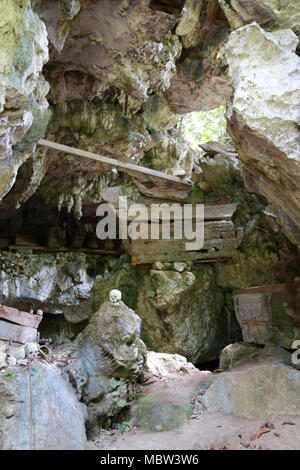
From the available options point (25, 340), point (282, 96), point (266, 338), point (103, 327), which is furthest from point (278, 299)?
point (25, 340)

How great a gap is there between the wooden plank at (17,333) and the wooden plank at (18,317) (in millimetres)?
80

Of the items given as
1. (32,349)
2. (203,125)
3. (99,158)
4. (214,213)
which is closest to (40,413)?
(32,349)

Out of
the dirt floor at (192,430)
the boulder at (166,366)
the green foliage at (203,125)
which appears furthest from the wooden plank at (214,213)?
the dirt floor at (192,430)

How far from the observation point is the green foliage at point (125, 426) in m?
6.27

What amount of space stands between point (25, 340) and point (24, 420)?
1.91 m

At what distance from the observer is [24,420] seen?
13.8 feet

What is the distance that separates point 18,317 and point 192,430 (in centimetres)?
329

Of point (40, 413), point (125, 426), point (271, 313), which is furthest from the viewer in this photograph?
point (271, 313)

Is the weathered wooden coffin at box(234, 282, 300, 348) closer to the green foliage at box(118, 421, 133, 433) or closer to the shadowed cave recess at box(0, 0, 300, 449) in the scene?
the shadowed cave recess at box(0, 0, 300, 449)

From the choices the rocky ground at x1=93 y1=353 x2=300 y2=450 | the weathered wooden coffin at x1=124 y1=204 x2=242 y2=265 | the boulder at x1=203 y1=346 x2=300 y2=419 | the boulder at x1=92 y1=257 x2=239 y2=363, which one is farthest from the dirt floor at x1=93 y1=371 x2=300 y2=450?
the weathered wooden coffin at x1=124 y1=204 x2=242 y2=265

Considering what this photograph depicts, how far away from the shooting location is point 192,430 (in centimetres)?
559

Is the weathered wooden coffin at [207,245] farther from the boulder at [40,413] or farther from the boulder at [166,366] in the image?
the boulder at [40,413]

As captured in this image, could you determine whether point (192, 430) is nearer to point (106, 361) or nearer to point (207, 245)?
point (106, 361)

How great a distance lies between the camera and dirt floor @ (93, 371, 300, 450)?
191 inches
